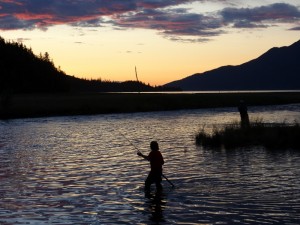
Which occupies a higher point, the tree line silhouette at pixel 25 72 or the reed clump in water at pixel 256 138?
the tree line silhouette at pixel 25 72

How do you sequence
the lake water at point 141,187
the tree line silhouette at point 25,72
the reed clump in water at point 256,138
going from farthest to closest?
the tree line silhouette at point 25,72 → the reed clump in water at point 256,138 → the lake water at point 141,187

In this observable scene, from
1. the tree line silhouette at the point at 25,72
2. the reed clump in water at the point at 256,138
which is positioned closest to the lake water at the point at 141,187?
the reed clump in water at the point at 256,138

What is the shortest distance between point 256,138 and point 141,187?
12.9 metres

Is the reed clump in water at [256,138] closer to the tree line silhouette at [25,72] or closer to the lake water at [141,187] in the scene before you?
the lake water at [141,187]

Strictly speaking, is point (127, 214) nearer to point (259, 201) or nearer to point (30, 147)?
point (259, 201)

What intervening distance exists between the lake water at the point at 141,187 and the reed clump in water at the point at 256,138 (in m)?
1.23

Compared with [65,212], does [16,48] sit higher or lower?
higher

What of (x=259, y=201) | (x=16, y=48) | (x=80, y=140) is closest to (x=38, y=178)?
(x=259, y=201)

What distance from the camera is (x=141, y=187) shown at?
16219 mm

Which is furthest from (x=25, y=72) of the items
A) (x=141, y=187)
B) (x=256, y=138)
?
(x=141, y=187)

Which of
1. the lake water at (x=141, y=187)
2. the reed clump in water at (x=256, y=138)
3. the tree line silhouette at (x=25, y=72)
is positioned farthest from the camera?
the tree line silhouette at (x=25, y=72)

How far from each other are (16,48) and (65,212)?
139m

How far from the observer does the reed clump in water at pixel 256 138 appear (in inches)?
1005

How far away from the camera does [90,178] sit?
18.0 meters
